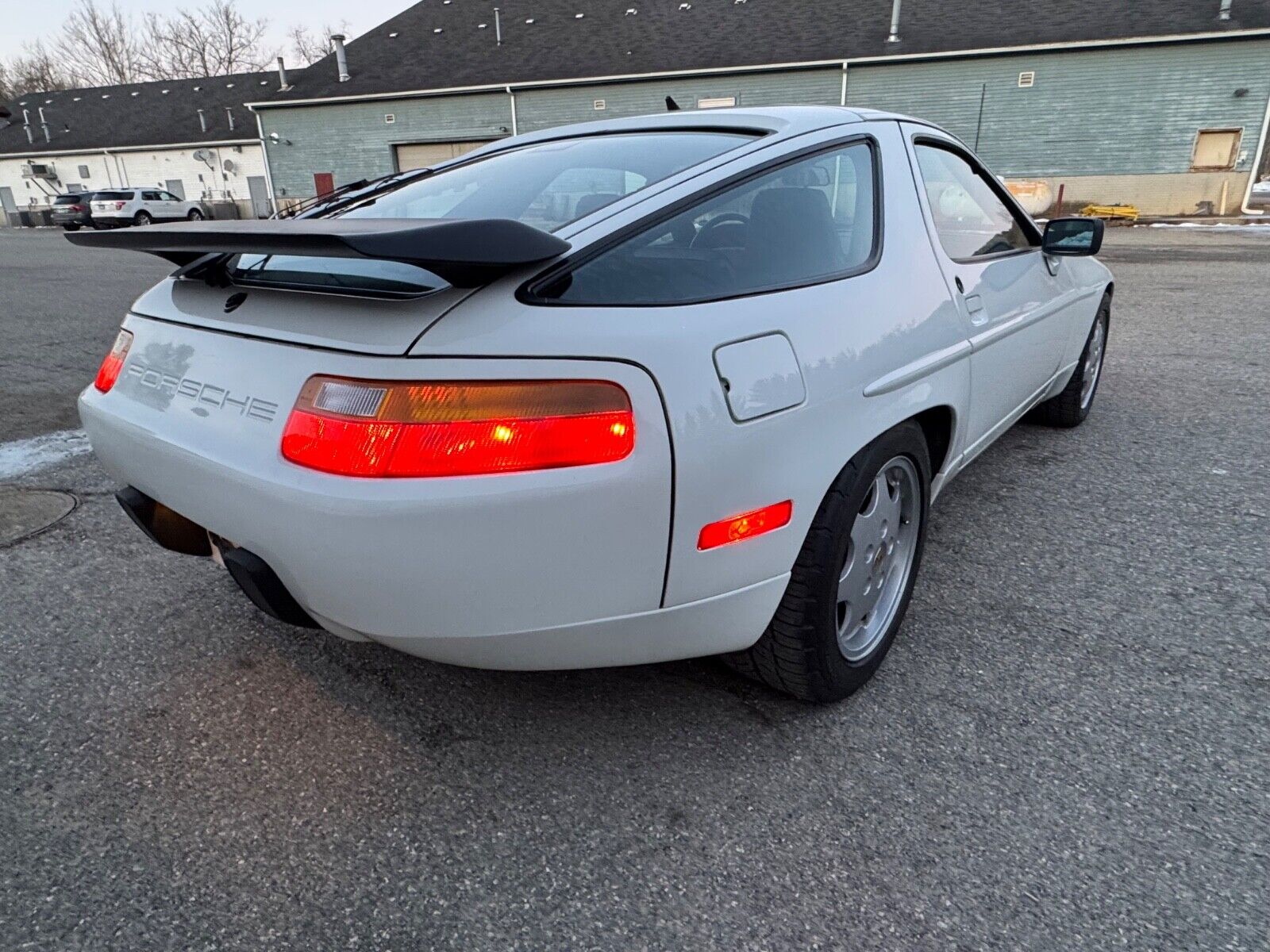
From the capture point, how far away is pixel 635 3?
29125 millimetres

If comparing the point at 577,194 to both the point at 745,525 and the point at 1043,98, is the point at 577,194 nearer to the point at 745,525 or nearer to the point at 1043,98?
the point at 745,525

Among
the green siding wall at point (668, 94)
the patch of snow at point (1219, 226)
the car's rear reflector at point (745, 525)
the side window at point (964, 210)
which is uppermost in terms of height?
the green siding wall at point (668, 94)

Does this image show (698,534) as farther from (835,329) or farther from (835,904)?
(835,904)

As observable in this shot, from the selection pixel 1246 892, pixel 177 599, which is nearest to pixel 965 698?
pixel 1246 892

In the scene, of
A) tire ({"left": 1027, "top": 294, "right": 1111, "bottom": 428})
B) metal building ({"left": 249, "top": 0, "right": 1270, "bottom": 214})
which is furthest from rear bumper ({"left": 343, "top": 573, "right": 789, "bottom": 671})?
metal building ({"left": 249, "top": 0, "right": 1270, "bottom": 214})

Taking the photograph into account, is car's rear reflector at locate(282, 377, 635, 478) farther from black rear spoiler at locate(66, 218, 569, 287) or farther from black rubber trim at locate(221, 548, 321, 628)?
black rubber trim at locate(221, 548, 321, 628)

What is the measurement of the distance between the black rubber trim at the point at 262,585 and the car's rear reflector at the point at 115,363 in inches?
28.0

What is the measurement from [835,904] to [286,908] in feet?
3.49

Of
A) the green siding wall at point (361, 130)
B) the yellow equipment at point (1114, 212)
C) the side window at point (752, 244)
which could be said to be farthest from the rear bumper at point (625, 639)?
the green siding wall at point (361, 130)

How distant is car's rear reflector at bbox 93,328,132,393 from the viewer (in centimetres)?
207

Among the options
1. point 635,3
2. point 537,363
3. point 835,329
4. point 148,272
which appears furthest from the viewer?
point 635,3

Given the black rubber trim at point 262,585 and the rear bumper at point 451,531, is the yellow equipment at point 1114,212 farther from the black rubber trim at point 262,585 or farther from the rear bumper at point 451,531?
the black rubber trim at point 262,585

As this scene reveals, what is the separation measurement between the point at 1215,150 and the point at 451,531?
29145mm

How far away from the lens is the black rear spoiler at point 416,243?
A: 141cm
